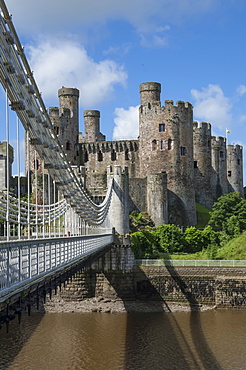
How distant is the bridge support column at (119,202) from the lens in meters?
43.8

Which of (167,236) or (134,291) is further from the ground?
(167,236)

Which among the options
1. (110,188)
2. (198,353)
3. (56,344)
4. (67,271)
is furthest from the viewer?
(110,188)

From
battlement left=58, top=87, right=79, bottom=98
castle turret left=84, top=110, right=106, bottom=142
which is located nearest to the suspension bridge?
battlement left=58, top=87, right=79, bottom=98

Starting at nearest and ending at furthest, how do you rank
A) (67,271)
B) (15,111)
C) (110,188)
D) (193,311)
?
(15,111) → (67,271) → (193,311) → (110,188)

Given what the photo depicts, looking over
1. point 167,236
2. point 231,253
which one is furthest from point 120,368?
point 167,236

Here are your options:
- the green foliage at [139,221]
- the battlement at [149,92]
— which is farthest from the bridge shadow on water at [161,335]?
the battlement at [149,92]

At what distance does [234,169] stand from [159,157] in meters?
15.2

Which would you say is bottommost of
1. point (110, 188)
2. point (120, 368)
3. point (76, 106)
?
point (120, 368)

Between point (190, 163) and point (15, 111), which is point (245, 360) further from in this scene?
point (190, 163)

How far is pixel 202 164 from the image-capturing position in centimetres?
6200

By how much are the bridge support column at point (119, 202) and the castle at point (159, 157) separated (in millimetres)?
3415

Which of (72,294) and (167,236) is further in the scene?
(167,236)

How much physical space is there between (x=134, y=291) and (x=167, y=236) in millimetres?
7445

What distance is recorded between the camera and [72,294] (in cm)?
3728
